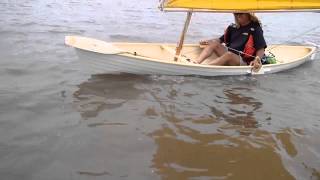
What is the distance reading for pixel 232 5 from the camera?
8.50 m

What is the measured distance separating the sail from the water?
4.85 ft

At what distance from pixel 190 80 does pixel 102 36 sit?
5.64 metres

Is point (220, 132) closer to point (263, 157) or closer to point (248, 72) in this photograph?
point (263, 157)

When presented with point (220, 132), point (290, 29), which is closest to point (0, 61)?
point (220, 132)

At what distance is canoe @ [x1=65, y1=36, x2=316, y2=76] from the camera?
7.99 metres

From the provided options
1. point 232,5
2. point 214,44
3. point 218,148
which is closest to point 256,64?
point 214,44

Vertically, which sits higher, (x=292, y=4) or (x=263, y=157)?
(x=292, y=4)

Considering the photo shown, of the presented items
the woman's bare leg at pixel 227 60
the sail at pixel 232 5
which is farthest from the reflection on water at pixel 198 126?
the sail at pixel 232 5

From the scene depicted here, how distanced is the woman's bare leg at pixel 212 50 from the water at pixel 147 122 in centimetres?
73

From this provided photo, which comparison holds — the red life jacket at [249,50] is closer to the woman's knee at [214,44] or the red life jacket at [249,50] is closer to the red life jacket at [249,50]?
the red life jacket at [249,50]

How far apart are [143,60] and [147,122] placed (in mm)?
1952

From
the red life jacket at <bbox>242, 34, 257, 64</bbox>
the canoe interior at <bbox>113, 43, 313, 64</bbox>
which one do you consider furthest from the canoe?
the red life jacket at <bbox>242, 34, 257, 64</bbox>

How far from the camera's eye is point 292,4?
8172 mm

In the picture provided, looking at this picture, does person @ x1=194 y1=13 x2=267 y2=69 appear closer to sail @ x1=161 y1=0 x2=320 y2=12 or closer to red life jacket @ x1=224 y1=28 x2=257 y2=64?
red life jacket @ x1=224 y1=28 x2=257 y2=64
